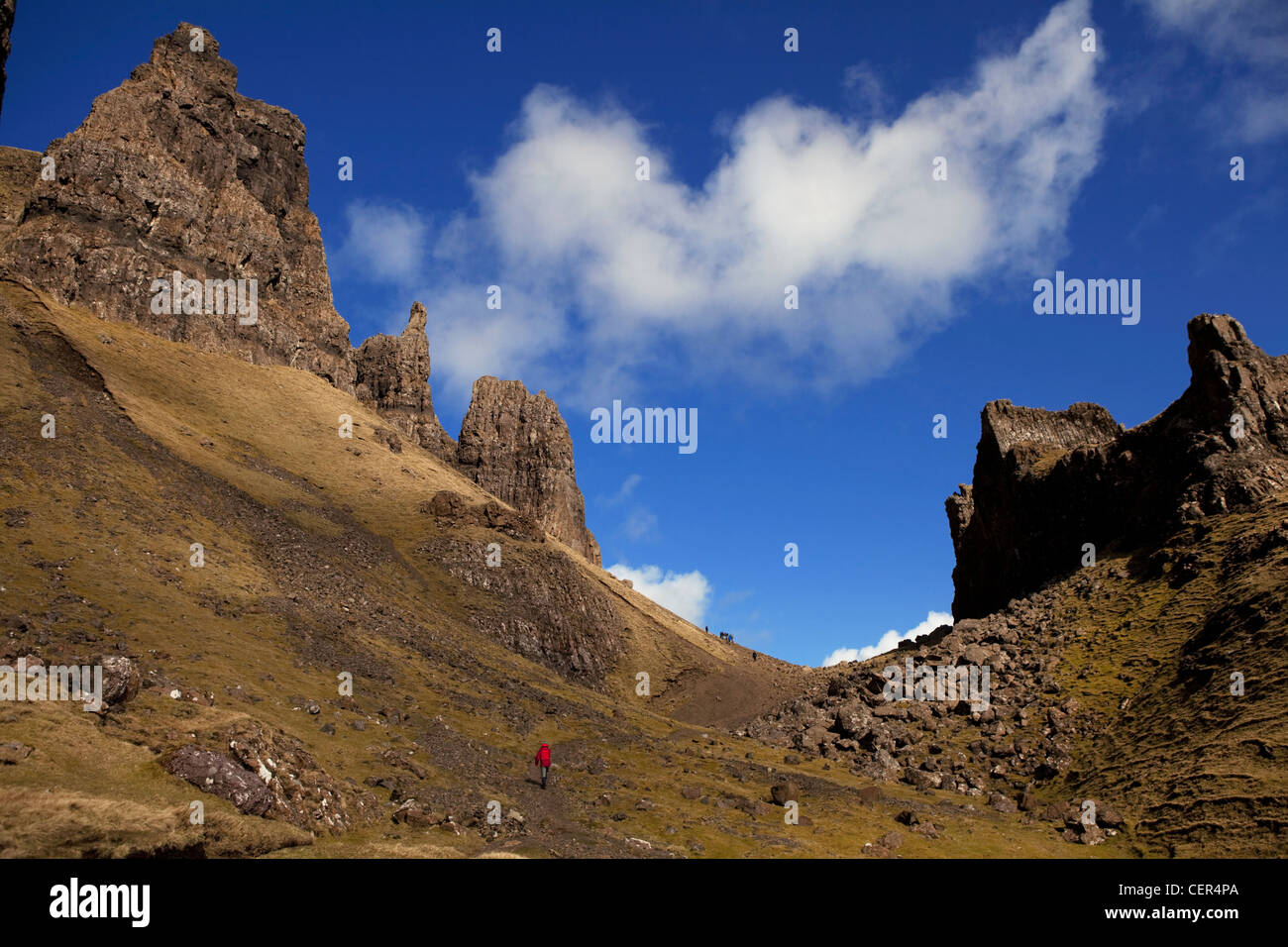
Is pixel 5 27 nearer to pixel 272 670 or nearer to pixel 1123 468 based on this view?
pixel 272 670

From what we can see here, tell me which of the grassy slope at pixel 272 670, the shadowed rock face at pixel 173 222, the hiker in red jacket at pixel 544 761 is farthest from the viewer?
the shadowed rock face at pixel 173 222

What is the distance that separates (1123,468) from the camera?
83.8m

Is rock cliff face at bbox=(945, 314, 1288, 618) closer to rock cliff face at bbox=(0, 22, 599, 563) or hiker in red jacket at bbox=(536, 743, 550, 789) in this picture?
hiker in red jacket at bbox=(536, 743, 550, 789)

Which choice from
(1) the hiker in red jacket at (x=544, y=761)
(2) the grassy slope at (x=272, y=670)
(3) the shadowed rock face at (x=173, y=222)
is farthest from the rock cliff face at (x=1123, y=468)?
(3) the shadowed rock face at (x=173, y=222)

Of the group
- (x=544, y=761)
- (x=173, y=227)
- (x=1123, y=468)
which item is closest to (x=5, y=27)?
(x=544, y=761)

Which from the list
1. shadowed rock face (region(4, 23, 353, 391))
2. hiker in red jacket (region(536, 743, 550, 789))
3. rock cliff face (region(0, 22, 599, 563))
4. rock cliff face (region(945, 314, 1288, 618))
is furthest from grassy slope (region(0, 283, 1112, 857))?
rock cliff face (region(945, 314, 1288, 618))

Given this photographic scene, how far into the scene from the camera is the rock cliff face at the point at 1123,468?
236ft

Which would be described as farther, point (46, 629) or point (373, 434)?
point (373, 434)

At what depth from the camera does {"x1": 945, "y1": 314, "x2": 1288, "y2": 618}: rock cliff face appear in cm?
7200

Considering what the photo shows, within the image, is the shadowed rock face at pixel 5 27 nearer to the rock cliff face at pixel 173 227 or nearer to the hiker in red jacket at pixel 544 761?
the hiker in red jacket at pixel 544 761
